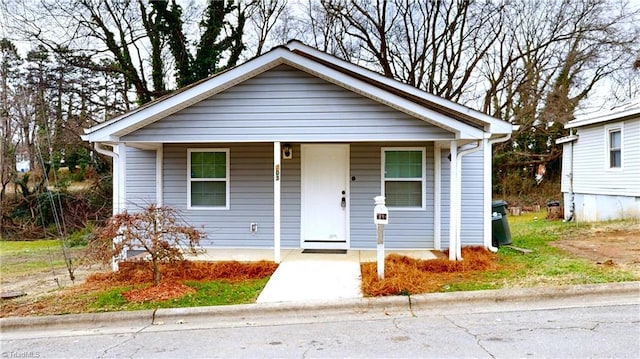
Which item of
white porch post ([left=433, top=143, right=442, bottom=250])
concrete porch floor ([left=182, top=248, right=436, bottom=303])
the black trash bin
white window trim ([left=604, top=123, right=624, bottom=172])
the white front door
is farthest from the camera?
white window trim ([left=604, top=123, right=624, bottom=172])

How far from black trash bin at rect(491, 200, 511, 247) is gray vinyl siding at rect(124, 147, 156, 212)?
7.18 m

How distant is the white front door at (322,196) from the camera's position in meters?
9.06

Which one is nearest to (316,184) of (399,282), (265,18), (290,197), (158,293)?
(290,197)

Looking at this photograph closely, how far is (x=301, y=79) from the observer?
7590 millimetres

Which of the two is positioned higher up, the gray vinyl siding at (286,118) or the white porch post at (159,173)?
the gray vinyl siding at (286,118)

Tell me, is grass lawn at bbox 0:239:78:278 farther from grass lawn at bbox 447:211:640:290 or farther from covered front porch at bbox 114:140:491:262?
grass lawn at bbox 447:211:640:290

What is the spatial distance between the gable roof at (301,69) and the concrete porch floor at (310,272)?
250 centimetres

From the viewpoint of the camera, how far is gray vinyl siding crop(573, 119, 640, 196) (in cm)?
1337

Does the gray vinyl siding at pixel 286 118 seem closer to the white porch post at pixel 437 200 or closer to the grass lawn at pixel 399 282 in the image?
the white porch post at pixel 437 200

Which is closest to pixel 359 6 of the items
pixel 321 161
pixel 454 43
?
pixel 454 43

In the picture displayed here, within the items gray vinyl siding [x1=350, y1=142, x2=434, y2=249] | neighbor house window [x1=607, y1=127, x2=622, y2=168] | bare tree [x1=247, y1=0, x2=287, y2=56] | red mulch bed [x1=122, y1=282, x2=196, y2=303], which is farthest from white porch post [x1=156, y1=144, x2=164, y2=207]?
neighbor house window [x1=607, y1=127, x2=622, y2=168]

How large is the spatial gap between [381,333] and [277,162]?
12.5ft

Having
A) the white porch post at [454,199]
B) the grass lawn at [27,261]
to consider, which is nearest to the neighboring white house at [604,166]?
the white porch post at [454,199]

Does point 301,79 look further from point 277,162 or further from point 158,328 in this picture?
point 158,328
